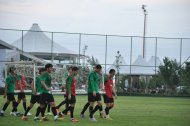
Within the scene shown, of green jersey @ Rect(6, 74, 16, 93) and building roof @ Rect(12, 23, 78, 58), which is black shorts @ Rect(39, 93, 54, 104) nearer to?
green jersey @ Rect(6, 74, 16, 93)

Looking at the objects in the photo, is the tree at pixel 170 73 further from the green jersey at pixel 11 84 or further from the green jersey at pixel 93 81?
the green jersey at pixel 93 81

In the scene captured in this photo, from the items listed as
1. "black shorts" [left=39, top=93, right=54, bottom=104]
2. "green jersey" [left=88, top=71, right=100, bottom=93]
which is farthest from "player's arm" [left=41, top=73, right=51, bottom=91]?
"green jersey" [left=88, top=71, right=100, bottom=93]

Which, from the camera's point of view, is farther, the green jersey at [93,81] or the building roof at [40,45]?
the building roof at [40,45]

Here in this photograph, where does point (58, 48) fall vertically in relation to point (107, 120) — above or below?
above

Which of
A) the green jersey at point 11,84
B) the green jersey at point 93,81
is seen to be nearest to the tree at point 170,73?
the green jersey at point 11,84

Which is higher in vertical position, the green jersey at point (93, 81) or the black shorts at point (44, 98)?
the green jersey at point (93, 81)

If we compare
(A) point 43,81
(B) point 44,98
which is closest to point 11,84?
(B) point 44,98

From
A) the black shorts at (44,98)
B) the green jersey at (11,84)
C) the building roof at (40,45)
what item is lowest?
the black shorts at (44,98)

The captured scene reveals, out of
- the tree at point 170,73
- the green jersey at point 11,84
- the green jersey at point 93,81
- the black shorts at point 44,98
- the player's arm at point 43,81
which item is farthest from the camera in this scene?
the tree at point 170,73

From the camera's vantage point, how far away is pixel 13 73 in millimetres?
21234

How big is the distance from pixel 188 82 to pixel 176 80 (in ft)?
6.43

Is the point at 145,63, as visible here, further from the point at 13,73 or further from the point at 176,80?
the point at 13,73

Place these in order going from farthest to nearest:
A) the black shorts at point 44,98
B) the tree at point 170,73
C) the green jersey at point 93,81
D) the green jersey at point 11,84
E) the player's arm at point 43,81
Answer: the tree at point 170,73
the green jersey at point 11,84
the green jersey at point 93,81
the black shorts at point 44,98
the player's arm at point 43,81

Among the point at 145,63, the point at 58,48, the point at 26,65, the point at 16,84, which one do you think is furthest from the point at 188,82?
the point at 16,84
